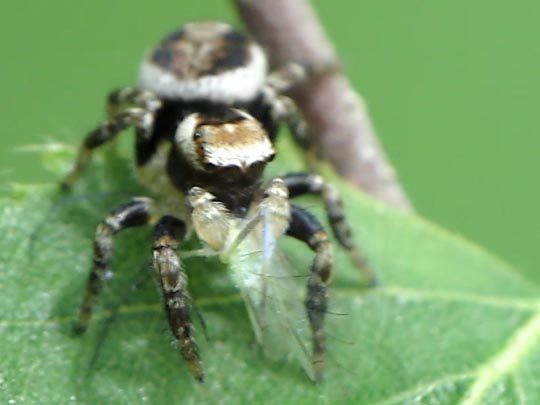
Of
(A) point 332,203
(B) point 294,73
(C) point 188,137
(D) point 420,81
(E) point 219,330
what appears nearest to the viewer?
(E) point 219,330

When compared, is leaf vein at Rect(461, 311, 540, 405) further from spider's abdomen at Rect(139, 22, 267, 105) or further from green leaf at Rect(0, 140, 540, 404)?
spider's abdomen at Rect(139, 22, 267, 105)

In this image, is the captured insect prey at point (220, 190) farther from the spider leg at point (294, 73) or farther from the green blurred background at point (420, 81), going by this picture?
the green blurred background at point (420, 81)

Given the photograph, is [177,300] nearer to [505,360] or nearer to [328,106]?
[505,360]

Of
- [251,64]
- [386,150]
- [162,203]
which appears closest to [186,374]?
[162,203]

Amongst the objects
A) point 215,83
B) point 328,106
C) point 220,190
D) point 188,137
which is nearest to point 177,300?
point 220,190

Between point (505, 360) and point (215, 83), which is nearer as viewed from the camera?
point (505, 360)

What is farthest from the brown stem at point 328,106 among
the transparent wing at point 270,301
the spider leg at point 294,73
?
the transparent wing at point 270,301

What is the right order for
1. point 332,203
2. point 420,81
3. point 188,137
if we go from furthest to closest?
point 420,81, point 332,203, point 188,137

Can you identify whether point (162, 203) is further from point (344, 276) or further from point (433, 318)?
point (433, 318)

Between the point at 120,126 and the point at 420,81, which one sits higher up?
the point at 120,126
